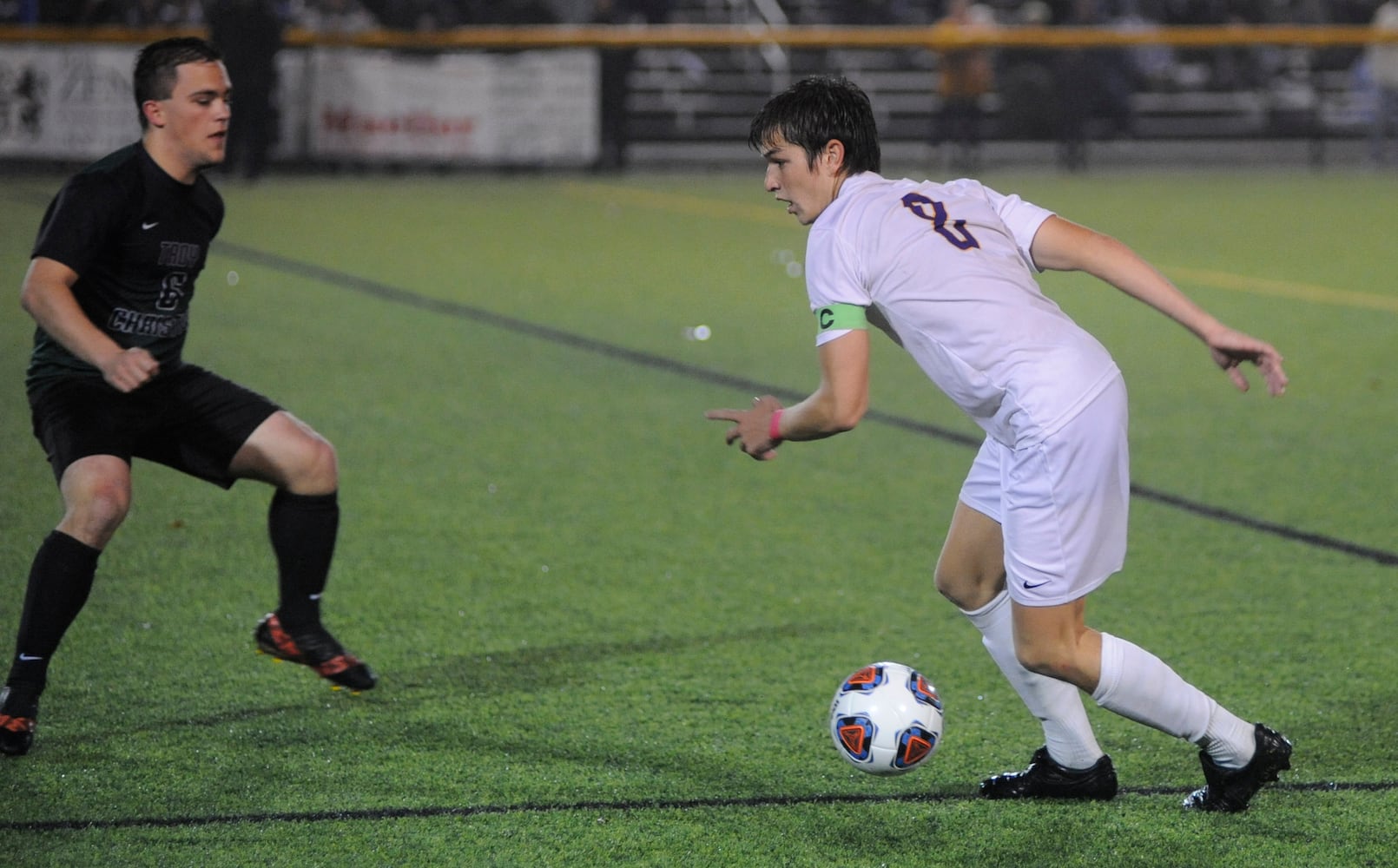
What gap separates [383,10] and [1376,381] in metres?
16.0

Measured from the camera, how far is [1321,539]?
19.6 ft

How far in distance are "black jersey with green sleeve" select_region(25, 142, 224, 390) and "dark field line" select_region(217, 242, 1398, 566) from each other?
3.85 metres

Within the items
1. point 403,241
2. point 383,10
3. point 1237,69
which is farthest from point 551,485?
point 1237,69

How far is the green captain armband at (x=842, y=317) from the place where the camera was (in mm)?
3355

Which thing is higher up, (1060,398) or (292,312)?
(1060,398)

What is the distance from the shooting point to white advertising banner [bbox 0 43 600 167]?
18547 millimetres

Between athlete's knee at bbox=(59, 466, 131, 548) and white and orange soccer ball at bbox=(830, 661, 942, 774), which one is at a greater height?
athlete's knee at bbox=(59, 466, 131, 548)

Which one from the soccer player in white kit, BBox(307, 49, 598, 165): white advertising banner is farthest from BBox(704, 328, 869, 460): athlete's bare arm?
BBox(307, 49, 598, 165): white advertising banner

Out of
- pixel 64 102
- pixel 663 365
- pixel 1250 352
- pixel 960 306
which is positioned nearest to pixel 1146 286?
pixel 1250 352

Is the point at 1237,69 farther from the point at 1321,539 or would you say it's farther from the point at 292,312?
the point at 1321,539

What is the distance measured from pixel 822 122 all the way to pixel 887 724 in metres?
1.30

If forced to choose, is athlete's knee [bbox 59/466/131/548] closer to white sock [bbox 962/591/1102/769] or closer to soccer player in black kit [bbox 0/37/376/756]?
soccer player in black kit [bbox 0/37/376/756]

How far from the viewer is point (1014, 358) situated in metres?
3.37

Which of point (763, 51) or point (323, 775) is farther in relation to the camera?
point (763, 51)
